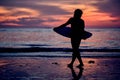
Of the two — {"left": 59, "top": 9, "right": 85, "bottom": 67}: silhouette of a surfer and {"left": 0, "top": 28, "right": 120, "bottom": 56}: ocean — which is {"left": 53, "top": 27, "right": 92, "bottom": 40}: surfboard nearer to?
{"left": 59, "top": 9, "right": 85, "bottom": 67}: silhouette of a surfer

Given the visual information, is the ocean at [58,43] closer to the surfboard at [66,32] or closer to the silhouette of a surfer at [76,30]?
the surfboard at [66,32]

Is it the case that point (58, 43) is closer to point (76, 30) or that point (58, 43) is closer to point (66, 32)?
point (66, 32)

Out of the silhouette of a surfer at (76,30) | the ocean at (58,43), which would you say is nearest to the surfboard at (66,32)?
the silhouette of a surfer at (76,30)

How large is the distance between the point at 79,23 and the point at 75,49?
1090mm

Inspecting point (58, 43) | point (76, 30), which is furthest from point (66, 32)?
point (58, 43)

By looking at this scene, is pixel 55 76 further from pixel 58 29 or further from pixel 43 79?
pixel 58 29

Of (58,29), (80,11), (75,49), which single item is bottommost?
(75,49)

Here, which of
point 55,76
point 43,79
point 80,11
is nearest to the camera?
point 43,79

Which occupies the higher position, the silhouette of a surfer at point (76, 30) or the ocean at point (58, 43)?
the silhouette of a surfer at point (76, 30)

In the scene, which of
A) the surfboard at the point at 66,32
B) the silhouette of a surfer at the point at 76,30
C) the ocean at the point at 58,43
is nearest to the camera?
the silhouette of a surfer at the point at 76,30

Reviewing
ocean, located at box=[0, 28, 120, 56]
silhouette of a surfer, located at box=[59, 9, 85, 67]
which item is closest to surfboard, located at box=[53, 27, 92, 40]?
silhouette of a surfer, located at box=[59, 9, 85, 67]

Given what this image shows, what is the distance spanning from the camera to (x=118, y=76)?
794 cm

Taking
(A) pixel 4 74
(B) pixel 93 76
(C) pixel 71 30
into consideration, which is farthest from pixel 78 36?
(A) pixel 4 74

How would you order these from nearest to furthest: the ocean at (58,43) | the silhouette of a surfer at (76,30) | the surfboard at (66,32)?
the silhouette of a surfer at (76,30)
the surfboard at (66,32)
the ocean at (58,43)
